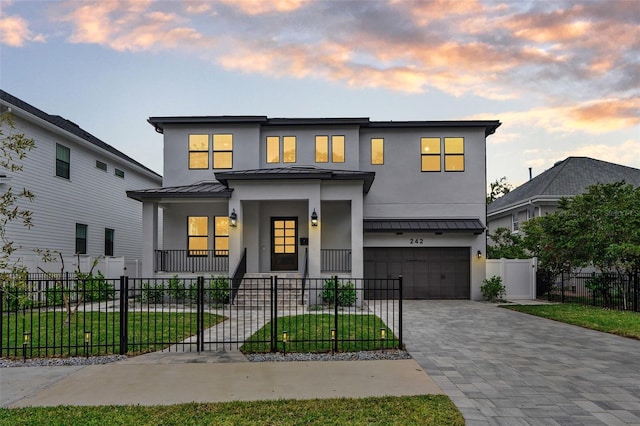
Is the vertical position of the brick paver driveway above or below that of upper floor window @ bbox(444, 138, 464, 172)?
below

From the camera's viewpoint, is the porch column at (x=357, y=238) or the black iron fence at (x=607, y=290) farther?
the porch column at (x=357, y=238)

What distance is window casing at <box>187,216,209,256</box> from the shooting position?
17.0 m

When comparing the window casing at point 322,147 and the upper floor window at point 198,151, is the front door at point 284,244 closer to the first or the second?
the window casing at point 322,147

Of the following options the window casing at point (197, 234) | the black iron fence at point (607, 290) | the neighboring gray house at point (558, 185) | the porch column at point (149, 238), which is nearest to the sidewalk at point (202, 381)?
the porch column at point (149, 238)

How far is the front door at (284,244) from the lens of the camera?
55.5ft

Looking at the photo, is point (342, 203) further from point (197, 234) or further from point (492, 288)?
point (492, 288)

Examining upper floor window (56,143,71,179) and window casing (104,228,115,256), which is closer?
upper floor window (56,143,71,179)

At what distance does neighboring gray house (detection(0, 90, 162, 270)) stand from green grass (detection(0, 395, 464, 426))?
40.9 feet

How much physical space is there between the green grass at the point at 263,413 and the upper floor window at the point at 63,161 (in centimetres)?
1498

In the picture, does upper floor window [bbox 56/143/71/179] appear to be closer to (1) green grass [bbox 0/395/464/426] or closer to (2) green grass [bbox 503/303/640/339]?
(1) green grass [bbox 0/395/464/426]

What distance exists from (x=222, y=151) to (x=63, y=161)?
6.91 m

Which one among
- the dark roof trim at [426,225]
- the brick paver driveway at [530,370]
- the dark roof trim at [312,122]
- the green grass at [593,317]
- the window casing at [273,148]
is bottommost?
the green grass at [593,317]

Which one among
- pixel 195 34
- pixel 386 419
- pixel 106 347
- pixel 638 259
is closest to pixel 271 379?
pixel 386 419

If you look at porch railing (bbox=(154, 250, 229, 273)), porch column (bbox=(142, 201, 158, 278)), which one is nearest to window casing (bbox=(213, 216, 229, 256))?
porch railing (bbox=(154, 250, 229, 273))
